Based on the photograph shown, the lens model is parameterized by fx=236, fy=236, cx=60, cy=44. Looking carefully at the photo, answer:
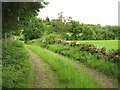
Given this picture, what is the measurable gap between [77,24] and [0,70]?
53.7 metres

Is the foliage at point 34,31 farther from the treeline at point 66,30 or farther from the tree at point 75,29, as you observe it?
the tree at point 75,29

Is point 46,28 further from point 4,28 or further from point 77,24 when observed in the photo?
point 4,28

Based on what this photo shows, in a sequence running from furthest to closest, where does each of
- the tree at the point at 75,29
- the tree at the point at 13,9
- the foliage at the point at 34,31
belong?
the tree at the point at 75,29, the foliage at the point at 34,31, the tree at the point at 13,9

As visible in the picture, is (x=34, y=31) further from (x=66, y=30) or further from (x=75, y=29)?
(x=75, y=29)

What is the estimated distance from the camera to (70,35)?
5625 centimetres

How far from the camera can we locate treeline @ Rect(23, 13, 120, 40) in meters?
47.8

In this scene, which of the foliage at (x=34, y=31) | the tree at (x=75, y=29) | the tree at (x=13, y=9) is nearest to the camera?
the tree at (x=13, y=9)

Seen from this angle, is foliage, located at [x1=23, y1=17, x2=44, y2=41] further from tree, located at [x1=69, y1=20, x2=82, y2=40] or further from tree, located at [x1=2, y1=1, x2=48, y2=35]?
tree, located at [x1=2, y1=1, x2=48, y2=35]

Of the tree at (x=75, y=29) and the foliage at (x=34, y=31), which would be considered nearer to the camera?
the foliage at (x=34, y=31)

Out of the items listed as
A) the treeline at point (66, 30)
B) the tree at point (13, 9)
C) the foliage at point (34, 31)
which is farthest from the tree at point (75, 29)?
the tree at point (13, 9)

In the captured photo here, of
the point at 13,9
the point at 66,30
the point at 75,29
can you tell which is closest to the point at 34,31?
the point at 66,30

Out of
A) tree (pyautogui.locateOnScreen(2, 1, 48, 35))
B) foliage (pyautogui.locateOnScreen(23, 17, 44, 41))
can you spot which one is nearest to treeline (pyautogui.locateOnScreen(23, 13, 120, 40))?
foliage (pyautogui.locateOnScreen(23, 17, 44, 41))

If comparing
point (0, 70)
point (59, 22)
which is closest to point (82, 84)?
point (0, 70)

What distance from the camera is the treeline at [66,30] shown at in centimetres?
4778
